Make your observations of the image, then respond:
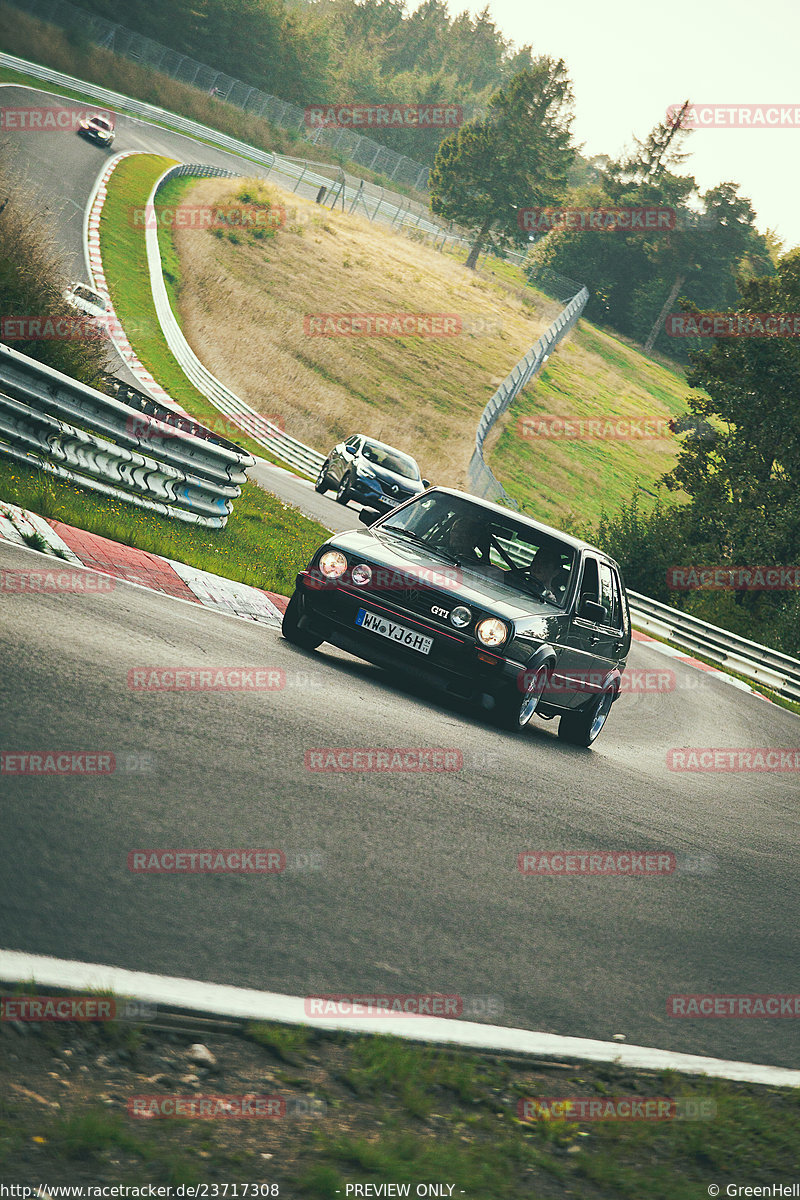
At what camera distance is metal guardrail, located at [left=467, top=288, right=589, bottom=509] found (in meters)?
36.1

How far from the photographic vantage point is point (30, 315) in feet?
37.1

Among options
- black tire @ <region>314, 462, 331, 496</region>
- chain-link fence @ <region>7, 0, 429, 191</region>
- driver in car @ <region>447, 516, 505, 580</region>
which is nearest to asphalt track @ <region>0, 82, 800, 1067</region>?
driver in car @ <region>447, 516, 505, 580</region>

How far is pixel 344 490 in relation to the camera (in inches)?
930

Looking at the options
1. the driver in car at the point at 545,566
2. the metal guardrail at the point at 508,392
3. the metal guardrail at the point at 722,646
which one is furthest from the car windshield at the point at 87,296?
the driver in car at the point at 545,566

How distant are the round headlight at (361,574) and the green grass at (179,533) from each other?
284 centimetres

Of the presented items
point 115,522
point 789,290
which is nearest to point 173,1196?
point 115,522

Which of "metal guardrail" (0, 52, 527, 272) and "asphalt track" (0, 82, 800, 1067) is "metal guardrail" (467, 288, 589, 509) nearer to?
"metal guardrail" (0, 52, 527, 272)

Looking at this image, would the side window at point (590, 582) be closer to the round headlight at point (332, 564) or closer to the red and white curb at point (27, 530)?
the round headlight at point (332, 564)

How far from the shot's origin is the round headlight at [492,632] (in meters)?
7.51

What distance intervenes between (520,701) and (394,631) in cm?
110

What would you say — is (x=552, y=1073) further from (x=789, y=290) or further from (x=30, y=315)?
(x=789, y=290)

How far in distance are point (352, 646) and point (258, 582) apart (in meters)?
3.33

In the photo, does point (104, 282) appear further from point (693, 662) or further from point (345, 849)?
point (345, 849)

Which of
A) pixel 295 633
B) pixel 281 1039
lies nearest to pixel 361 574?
pixel 295 633
